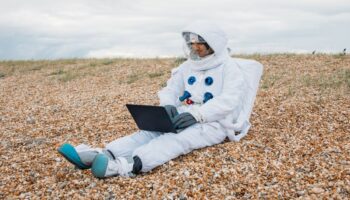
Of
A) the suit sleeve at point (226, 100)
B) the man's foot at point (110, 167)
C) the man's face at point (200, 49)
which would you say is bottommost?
the man's foot at point (110, 167)

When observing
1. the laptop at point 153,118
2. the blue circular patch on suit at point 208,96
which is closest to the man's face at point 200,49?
the blue circular patch on suit at point 208,96

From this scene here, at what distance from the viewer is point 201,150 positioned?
246 inches

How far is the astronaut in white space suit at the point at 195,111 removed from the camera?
5504 mm

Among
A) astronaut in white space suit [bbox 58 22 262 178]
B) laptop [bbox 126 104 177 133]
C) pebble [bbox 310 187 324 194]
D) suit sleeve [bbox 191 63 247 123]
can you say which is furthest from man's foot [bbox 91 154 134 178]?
pebble [bbox 310 187 324 194]

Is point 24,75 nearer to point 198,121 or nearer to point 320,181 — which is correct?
point 198,121

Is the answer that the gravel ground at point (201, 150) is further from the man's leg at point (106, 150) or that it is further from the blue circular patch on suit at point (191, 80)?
the blue circular patch on suit at point (191, 80)

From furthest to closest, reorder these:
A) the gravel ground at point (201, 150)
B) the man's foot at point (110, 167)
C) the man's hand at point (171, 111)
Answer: the man's hand at point (171, 111)
the man's foot at point (110, 167)
the gravel ground at point (201, 150)

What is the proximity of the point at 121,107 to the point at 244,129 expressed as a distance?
4032 millimetres

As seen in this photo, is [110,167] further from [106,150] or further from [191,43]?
[191,43]

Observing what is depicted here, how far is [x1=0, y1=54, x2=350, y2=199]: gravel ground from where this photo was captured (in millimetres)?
5184

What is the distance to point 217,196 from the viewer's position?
4926 mm

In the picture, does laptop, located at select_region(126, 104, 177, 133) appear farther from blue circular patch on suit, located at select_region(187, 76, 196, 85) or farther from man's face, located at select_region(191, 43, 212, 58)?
man's face, located at select_region(191, 43, 212, 58)

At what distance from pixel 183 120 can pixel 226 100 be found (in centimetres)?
66

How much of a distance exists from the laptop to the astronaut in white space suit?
0.38 feet
